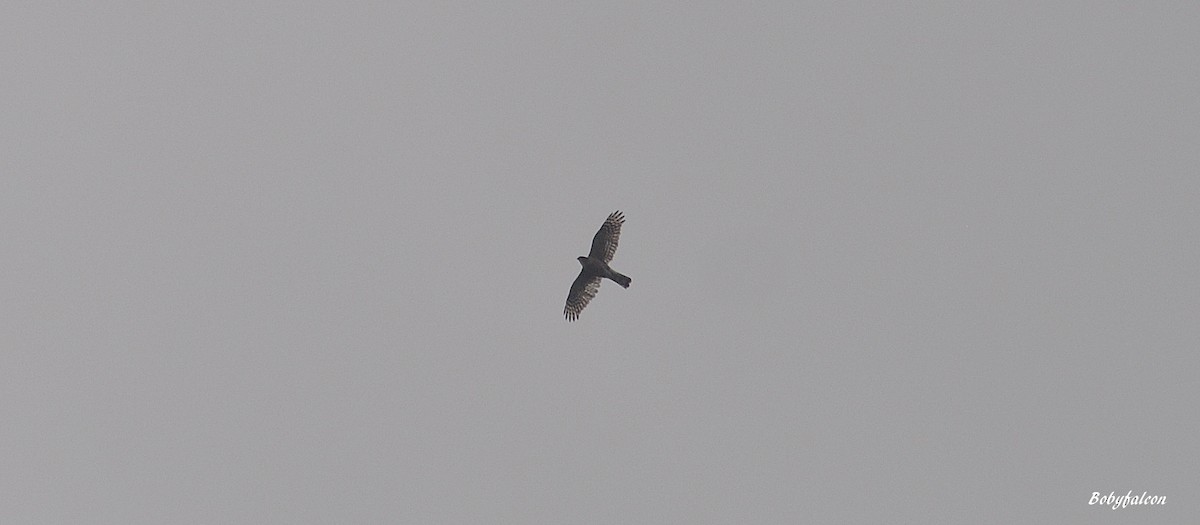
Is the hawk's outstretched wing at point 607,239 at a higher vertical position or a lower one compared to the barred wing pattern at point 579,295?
higher

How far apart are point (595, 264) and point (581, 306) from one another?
3.21 metres

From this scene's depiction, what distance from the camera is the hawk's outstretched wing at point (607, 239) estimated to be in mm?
75562

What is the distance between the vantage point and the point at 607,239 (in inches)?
2977

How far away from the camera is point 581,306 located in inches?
3071

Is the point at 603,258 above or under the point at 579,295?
above

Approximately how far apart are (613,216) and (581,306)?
17.5ft

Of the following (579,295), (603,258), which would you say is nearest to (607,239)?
(603,258)

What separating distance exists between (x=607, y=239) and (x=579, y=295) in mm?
3836

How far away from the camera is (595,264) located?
2982 inches

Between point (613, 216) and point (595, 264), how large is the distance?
8.45ft

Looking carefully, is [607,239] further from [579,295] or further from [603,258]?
[579,295]

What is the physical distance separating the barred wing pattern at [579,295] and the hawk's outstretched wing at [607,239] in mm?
1794

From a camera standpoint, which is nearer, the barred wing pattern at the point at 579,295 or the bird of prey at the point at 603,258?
the bird of prey at the point at 603,258

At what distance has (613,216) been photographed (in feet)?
249
